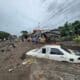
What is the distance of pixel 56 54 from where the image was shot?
Answer: 50.6ft

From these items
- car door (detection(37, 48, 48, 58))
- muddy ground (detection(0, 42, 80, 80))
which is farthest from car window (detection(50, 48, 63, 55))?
muddy ground (detection(0, 42, 80, 80))

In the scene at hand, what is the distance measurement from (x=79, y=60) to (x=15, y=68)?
3780 mm

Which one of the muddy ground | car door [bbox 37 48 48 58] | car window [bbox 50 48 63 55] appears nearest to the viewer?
the muddy ground

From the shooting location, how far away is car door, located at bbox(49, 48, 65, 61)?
1523 centimetres

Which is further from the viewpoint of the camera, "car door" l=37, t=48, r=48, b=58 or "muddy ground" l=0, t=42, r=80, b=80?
"car door" l=37, t=48, r=48, b=58

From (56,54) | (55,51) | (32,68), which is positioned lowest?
(32,68)

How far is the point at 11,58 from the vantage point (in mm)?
16828

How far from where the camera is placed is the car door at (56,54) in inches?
599

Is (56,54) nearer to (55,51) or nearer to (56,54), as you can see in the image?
(56,54)

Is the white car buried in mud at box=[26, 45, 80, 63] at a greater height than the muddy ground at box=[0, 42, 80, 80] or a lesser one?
greater

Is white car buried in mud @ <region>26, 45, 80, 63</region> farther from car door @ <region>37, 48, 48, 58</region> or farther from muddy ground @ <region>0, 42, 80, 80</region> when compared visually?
muddy ground @ <region>0, 42, 80, 80</region>

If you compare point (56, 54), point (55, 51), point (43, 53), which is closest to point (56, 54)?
point (56, 54)

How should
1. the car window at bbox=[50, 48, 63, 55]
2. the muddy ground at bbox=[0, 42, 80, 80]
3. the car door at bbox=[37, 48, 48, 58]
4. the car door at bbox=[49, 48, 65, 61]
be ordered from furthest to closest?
the car door at bbox=[37, 48, 48, 58], the car window at bbox=[50, 48, 63, 55], the car door at bbox=[49, 48, 65, 61], the muddy ground at bbox=[0, 42, 80, 80]

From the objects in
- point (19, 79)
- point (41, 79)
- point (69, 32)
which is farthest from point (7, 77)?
point (69, 32)
